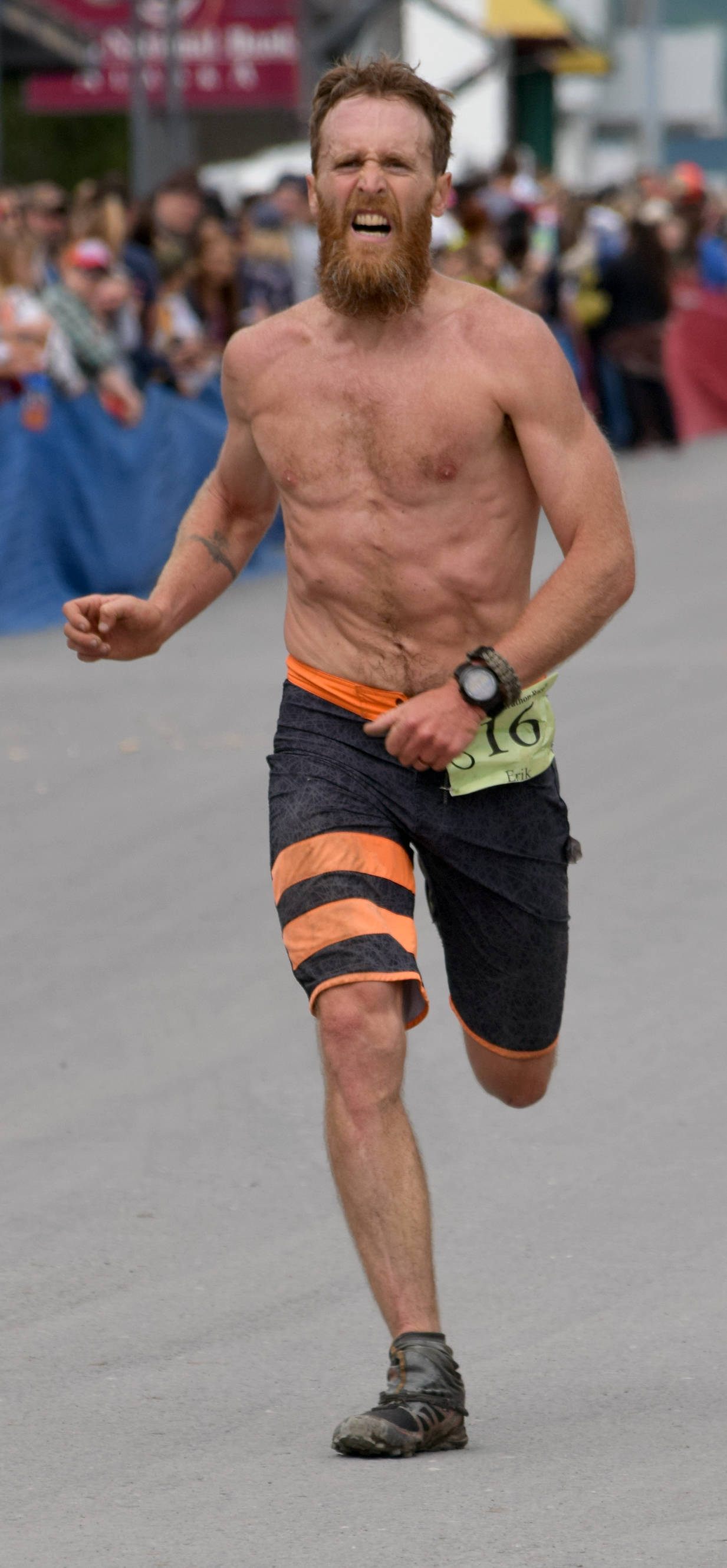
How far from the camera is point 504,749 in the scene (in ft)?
13.9

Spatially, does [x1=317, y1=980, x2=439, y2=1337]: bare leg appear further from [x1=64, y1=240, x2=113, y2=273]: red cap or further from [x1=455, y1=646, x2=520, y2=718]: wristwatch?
[x1=64, y1=240, x2=113, y2=273]: red cap

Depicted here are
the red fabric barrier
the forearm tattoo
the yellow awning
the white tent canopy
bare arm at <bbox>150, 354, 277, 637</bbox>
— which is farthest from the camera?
the yellow awning

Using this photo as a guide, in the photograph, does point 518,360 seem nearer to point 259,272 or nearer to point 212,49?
point 259,272

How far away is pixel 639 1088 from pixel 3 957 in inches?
79.5

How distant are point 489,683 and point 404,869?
0.43 metres

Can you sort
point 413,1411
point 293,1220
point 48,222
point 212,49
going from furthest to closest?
point 212,49 < point 48,222 < point 293,1220 < point 413,1411

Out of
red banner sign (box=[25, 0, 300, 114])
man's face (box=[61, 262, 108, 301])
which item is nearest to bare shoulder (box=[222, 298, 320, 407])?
man's face (box=[61, 262, 108, 301])

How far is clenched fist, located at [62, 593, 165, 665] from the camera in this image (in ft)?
13.9

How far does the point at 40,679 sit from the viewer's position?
1185 centimetres

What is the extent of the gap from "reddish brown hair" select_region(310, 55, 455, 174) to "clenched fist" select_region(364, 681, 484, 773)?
883 millimetres

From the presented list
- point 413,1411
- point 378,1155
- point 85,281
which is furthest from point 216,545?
point 85,281

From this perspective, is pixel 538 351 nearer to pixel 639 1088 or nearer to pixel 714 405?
pixel 639 1088

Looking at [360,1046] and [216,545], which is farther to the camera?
[216,545]

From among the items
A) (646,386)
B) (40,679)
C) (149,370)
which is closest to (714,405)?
(646,386)
